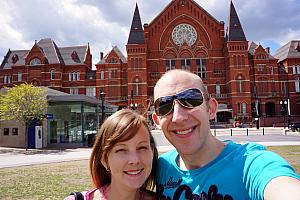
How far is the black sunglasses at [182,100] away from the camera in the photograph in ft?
6.75

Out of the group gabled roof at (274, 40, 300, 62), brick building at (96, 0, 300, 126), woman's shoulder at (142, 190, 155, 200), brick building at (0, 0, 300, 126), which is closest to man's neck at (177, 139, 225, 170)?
woman's shoulder at (142, 190, 155, 200)

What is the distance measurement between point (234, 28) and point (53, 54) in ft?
126

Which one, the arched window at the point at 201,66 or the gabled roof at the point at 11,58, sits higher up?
the gabled roof at the point at 11,58

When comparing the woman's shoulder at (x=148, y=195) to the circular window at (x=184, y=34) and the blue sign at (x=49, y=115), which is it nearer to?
the blue sign at (x=49, y=115)

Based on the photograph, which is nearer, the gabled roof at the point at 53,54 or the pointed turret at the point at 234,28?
the pointed turret at the point at 234,28

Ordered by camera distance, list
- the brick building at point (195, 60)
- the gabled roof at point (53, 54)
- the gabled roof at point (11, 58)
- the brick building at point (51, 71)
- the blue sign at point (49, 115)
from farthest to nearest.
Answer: the gabled roof at point (11, 58) → the gabled roof at point (53, 54) → the brick building at point (51, 71) → the brick building at point (195, 60) → the blue sign at point (49, 115)

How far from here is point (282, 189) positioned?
1.44 metres

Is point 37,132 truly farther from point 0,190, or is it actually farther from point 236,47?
point 236,47

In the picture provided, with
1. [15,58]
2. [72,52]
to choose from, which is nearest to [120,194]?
[72,52]

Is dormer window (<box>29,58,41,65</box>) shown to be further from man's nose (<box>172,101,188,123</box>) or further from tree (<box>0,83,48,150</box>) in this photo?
man's nose (<box>172,101,188,123</box>)

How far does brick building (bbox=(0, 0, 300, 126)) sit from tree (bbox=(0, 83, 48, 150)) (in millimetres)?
29740

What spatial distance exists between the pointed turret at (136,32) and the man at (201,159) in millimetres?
52617

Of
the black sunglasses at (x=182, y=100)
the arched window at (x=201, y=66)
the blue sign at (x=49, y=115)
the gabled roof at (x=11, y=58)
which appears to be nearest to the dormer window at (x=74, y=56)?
the gabled roof at (x=11, y=58)

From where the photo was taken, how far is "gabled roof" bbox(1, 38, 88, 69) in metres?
59.3
